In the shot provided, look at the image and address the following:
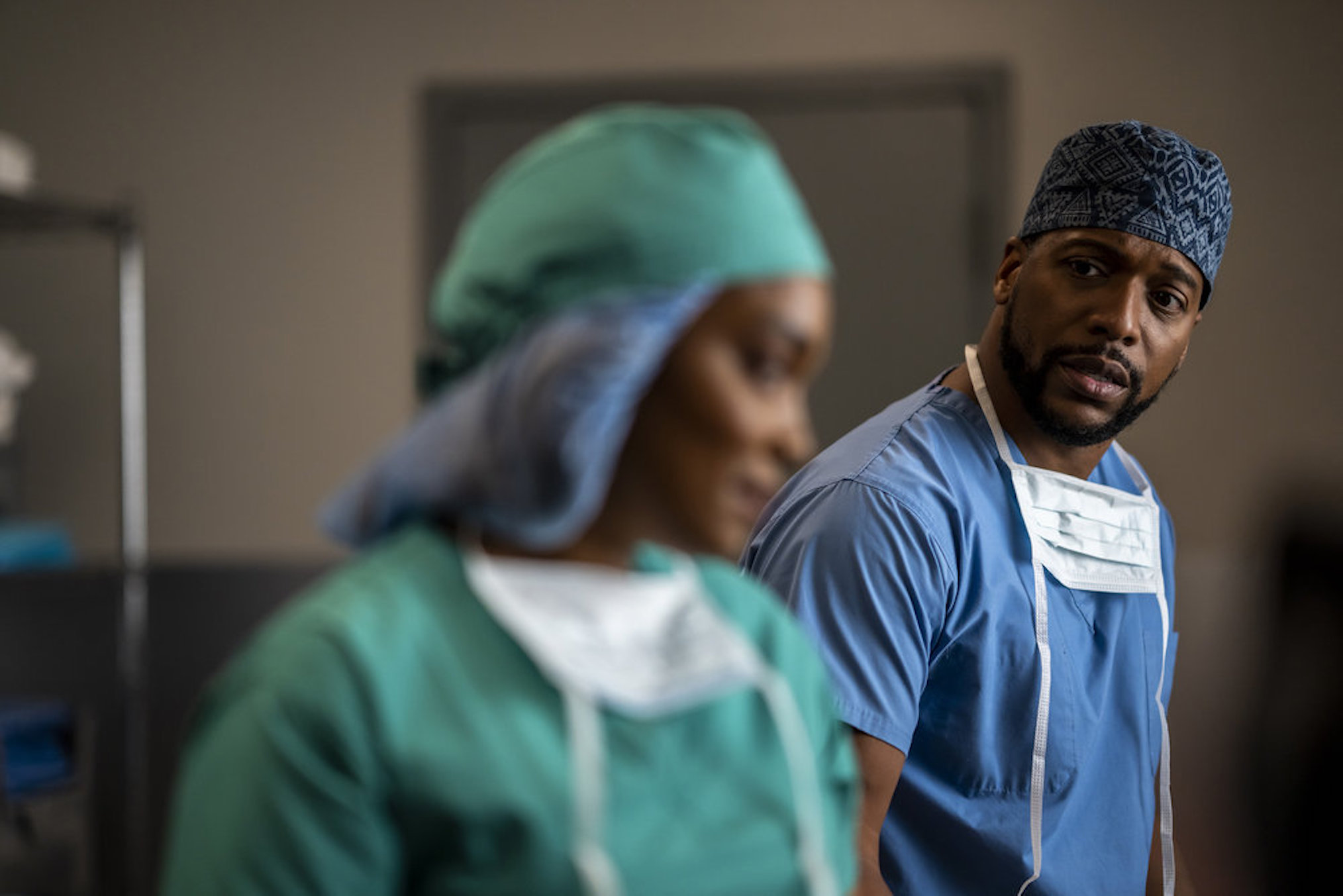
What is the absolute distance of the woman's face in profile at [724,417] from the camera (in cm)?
70

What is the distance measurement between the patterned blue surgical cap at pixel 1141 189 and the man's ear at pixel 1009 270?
3 cm

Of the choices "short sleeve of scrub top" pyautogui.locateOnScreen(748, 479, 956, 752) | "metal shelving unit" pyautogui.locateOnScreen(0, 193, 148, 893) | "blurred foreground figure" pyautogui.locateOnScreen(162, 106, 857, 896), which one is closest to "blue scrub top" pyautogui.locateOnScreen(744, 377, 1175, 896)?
"short sleeve of scrub top" pyautogui.locateOnScreen(748, 479, 956, 752)

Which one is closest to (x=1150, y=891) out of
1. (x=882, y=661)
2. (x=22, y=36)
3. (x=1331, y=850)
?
(x=1331, y=850)

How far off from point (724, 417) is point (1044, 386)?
2.16 feet

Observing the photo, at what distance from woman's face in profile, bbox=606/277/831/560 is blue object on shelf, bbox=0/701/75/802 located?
7.36ft

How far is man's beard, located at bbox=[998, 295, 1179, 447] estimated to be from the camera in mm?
1258

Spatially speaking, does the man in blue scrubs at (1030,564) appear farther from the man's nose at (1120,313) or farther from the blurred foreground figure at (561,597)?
the blurred foreground figure at (561,597)

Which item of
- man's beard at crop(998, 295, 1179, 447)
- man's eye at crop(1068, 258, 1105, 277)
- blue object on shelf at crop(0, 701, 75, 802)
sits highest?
man's eye at crop(1068, 258, 1105, 277)

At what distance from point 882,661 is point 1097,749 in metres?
0.29

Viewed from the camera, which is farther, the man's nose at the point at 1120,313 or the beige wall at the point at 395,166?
the beige wall at the point at 395,166

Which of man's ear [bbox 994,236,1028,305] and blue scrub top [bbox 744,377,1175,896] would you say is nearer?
blue scrub top [bbox 744,377,1175,896]

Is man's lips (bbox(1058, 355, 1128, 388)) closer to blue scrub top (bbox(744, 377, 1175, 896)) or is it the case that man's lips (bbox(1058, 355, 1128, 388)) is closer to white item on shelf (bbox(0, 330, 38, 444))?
blue scrub top (bbox(744, 377, 1175, 896))

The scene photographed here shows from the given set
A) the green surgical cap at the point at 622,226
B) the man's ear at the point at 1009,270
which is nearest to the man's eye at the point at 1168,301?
the man's ear at the point at 1009,270

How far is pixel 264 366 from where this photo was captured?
9.86 ft
